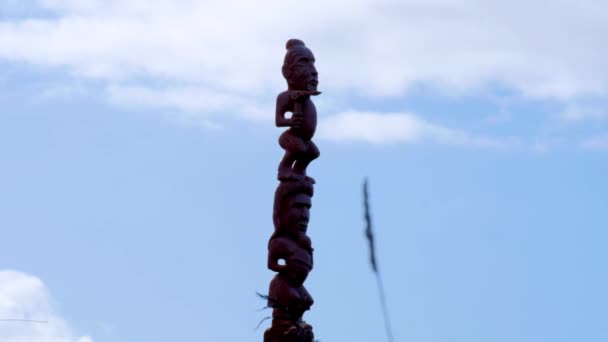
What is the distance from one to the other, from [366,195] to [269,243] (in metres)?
7.83

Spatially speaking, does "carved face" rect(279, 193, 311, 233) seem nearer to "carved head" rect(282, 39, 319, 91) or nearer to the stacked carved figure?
the stacked carved figure

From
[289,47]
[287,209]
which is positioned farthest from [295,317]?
[289,47]

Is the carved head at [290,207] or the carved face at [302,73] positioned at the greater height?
the carved face at [302,73]

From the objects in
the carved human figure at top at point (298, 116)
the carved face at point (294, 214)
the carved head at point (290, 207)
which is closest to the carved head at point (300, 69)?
the carved human figure at top at point (298, 116)

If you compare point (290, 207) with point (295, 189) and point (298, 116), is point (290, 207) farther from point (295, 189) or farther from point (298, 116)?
point (298, 116)

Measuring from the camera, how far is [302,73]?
12.2 metres

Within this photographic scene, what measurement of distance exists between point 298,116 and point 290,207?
101 cm

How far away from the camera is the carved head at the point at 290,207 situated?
12.0 meters

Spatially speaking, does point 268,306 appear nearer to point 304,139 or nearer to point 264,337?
point 264,337

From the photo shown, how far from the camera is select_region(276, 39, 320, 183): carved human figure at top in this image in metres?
12.1

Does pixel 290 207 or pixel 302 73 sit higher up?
pixel 302 73

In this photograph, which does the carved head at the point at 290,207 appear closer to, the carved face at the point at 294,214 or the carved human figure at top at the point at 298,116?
the carved face at the point at 294,214

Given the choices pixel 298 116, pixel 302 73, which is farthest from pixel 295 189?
pixel 302 73

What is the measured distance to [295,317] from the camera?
11.6m
